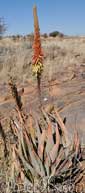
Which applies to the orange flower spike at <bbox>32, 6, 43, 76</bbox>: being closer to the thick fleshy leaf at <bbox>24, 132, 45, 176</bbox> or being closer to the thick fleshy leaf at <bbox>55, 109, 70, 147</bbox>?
the thick fleshy leaf at <bbox>55, 109, 70, 147</bbox>

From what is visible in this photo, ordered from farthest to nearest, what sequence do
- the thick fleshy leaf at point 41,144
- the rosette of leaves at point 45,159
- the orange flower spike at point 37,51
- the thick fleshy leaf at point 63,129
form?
the thick fleshy leaf at point 63,129, the thick fleshy leaf at point 41,144, the rosette of leaves at point 45,159, the orange flower spike at point 37,51

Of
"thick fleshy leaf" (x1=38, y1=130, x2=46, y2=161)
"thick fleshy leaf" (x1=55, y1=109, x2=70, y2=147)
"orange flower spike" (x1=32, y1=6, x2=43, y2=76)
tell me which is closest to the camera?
"orange flower spike" (x1=32, y1=6, x2=43, y2=76)

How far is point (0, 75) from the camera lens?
46.7 feet

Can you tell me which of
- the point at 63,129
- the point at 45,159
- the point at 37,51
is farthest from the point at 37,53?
the point at 45,159

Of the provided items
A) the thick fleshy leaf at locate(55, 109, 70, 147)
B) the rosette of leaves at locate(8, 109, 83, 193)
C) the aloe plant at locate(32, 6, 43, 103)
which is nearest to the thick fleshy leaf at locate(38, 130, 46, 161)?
the rosette of leaves at locate(8, 109, 83, 193)

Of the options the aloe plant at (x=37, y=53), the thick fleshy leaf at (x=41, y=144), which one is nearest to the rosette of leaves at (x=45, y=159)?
the thick fleshy leaf at (x=41, y=144)

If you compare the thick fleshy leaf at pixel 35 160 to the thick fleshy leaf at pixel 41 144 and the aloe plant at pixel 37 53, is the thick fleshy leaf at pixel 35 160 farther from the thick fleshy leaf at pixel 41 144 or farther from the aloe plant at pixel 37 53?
the aloe plant at pixel 37 53

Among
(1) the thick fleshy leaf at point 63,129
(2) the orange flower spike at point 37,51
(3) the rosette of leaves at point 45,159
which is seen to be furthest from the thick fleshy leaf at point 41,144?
(2) the orange flower spike at point 37,51

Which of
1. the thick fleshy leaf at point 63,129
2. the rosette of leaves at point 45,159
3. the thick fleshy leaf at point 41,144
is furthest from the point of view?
the thick fleshy leaf at point 63,129

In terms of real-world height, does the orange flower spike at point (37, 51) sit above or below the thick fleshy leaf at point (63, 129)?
above

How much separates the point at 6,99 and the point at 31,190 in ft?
13.6

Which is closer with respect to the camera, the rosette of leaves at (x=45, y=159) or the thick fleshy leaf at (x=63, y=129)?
the rosette of leaves at (x=45, y=159)

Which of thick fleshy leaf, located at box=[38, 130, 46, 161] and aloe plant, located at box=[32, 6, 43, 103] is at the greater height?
aloe plant, located at box=[32, 6, 43, 103]

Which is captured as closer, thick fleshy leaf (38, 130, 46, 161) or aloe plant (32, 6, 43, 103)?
aloe plant (32, 6, 43, 103)
